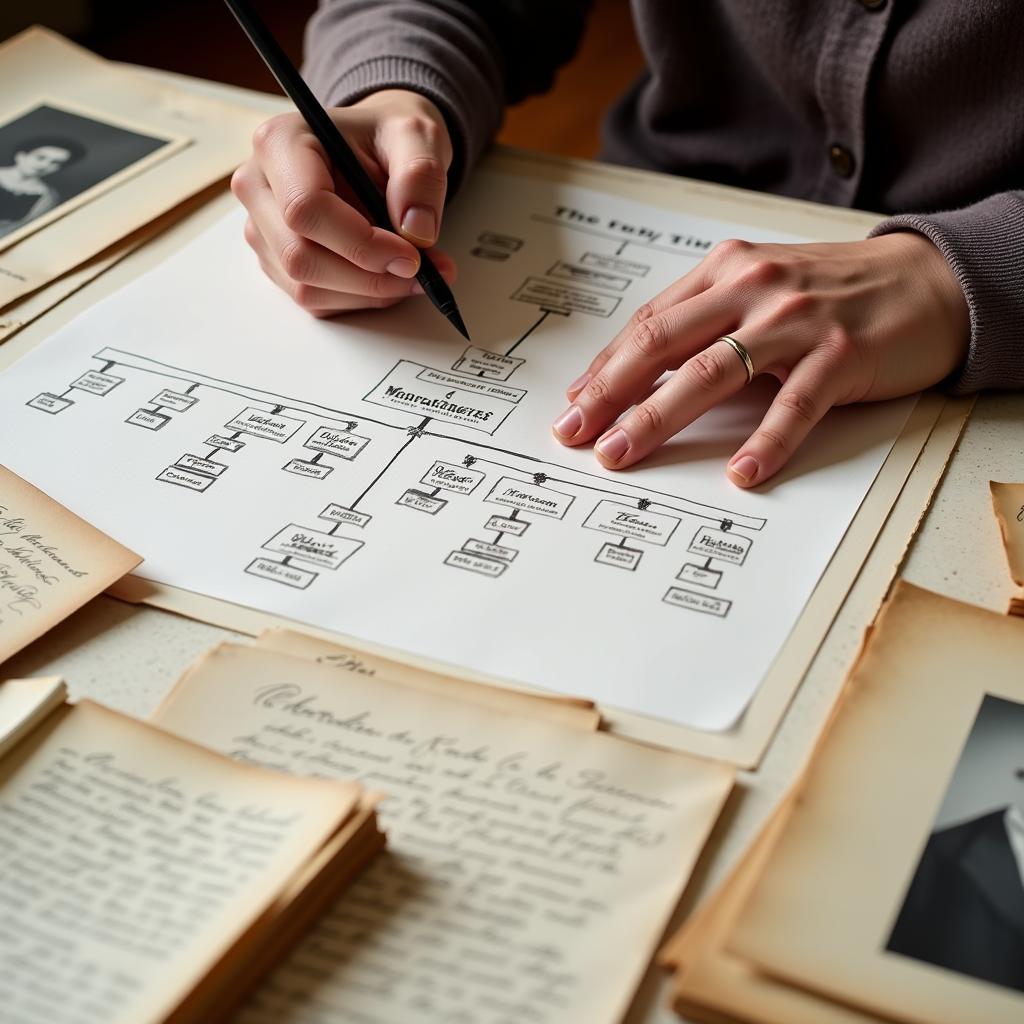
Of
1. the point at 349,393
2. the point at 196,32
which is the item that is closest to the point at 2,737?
the point at 349,393

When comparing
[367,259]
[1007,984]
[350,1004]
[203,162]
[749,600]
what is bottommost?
[350,1004]

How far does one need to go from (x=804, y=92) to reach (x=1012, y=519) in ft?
→ 1.61

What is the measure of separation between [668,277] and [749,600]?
1.09 feet

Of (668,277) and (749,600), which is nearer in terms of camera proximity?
(749,600)

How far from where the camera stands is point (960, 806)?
48cm

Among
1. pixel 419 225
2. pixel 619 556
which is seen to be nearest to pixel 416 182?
pixel 419 225

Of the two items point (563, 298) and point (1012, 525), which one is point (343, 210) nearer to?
point (563, 298)

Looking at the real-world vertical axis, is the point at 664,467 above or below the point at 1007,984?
above

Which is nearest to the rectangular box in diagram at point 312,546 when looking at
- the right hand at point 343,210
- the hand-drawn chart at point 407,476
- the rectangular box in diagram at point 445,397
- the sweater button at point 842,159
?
the hand-drawn chart at point 407,476

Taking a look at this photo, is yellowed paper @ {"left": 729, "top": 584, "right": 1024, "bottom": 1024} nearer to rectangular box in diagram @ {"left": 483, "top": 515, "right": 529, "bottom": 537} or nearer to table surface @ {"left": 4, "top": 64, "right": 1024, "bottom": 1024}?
table surface @ {"left": 4, "top": 64, "right": 1024, "bottom": 1024}

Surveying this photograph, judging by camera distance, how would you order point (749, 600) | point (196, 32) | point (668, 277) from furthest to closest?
point (196, 32), point (668, 277), point (749, 600)

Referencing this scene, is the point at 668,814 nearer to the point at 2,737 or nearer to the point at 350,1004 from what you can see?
the point at 350,1004

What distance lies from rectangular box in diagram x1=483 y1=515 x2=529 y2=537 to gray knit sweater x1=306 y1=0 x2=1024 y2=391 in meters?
0.31

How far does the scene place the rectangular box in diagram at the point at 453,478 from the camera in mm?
677
